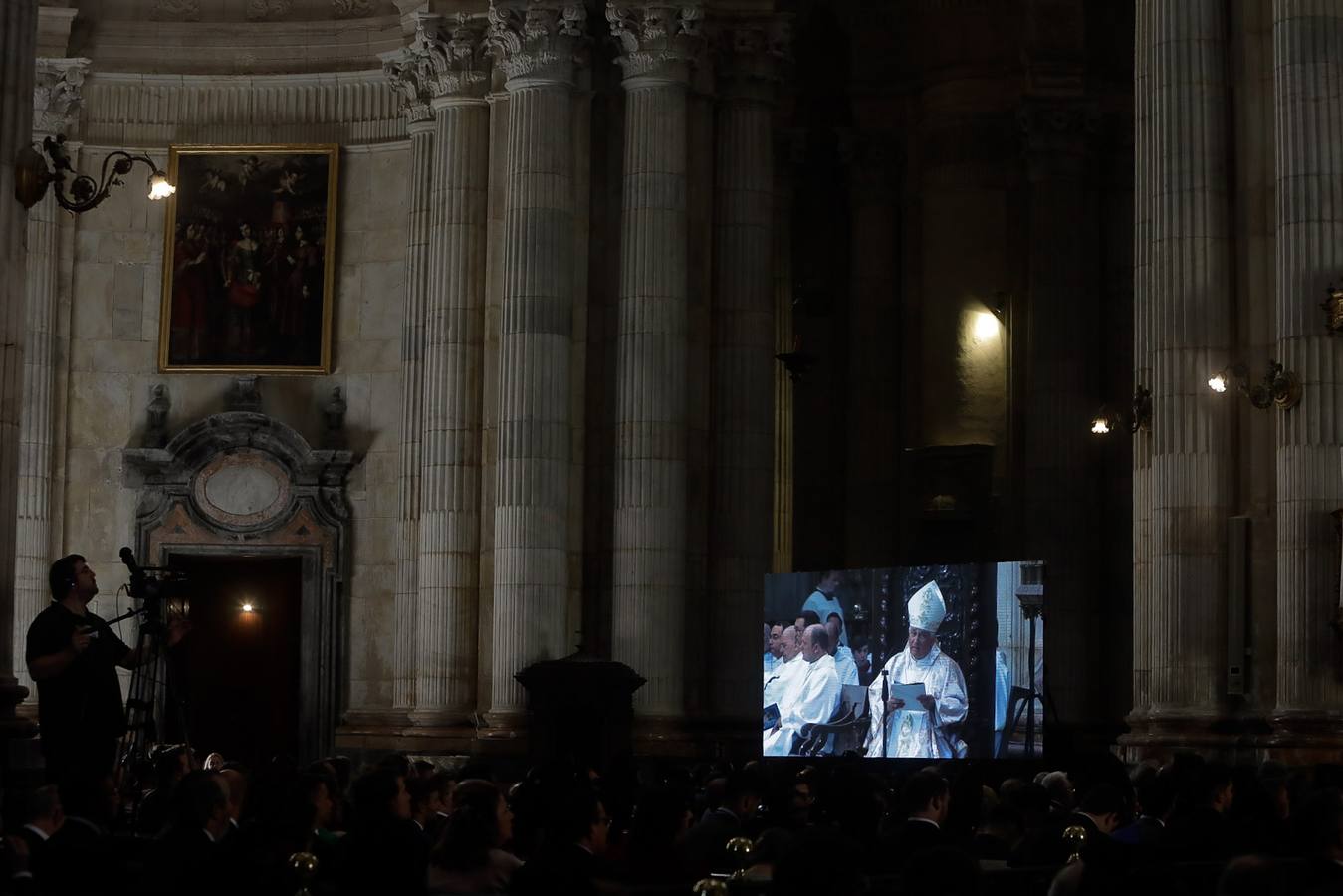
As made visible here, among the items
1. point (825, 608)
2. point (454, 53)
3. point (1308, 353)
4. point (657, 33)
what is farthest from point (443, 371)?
point (1308, 353)

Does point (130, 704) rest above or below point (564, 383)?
below

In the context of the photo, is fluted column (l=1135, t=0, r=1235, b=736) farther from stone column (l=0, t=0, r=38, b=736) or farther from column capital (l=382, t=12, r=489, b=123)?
column capital (l=382, t=12, r=489, b=123)

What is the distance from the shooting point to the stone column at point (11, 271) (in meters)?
14.2

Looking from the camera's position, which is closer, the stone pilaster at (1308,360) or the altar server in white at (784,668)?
the stone pilaster at (1308,360)

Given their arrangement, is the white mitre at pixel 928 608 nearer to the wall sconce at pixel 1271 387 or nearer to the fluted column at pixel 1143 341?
the fluted column at pixel 1143 341

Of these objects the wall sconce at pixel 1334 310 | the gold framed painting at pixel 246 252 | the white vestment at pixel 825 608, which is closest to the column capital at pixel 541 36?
the gold framed painting at pixel 246 252

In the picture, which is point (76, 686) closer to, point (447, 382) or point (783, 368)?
point (447, 382)

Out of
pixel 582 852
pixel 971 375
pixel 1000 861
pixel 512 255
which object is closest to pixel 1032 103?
pixel 971 375

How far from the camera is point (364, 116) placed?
31547 mm

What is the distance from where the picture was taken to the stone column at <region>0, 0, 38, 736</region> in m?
14.2

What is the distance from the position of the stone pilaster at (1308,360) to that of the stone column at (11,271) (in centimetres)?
992

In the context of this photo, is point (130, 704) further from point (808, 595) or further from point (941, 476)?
point (941, 476)

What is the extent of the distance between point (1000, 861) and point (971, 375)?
73.1 feet

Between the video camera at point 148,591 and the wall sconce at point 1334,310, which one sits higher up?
the wall sconce at point 1334,310
